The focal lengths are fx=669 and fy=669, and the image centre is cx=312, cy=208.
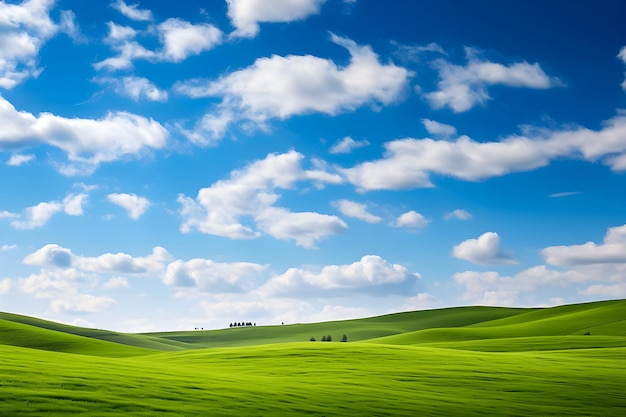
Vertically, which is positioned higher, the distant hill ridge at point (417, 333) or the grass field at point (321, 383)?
the distant hill ridge at point (417, 333)

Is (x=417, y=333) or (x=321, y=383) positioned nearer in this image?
(x=321, y=383)

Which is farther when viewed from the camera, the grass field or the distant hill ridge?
the distant hill ridge

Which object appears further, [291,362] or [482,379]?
[291,362]

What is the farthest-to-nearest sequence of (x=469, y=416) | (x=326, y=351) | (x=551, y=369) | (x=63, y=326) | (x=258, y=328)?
(x=258, y=328) → (x=63, y=326) → (x=326, y=351) → (x=551, y=369) → (x=469, y=416)

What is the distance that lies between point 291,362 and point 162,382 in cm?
1690

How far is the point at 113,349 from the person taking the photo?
296ft

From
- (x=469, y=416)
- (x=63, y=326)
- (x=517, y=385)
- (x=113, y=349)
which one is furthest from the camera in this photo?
(x=63, y=326)

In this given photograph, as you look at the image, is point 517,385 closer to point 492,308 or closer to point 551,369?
point 551,369

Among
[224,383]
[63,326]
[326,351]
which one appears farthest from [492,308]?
[224,383]

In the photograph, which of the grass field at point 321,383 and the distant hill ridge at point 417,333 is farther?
the distant hill ridge at point 417,333

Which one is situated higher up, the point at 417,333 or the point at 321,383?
the point at 417,333

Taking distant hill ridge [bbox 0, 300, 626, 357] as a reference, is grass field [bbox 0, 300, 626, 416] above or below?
below

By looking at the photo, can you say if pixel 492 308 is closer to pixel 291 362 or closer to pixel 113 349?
pixel 113 349

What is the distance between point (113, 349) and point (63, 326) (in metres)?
61.3
